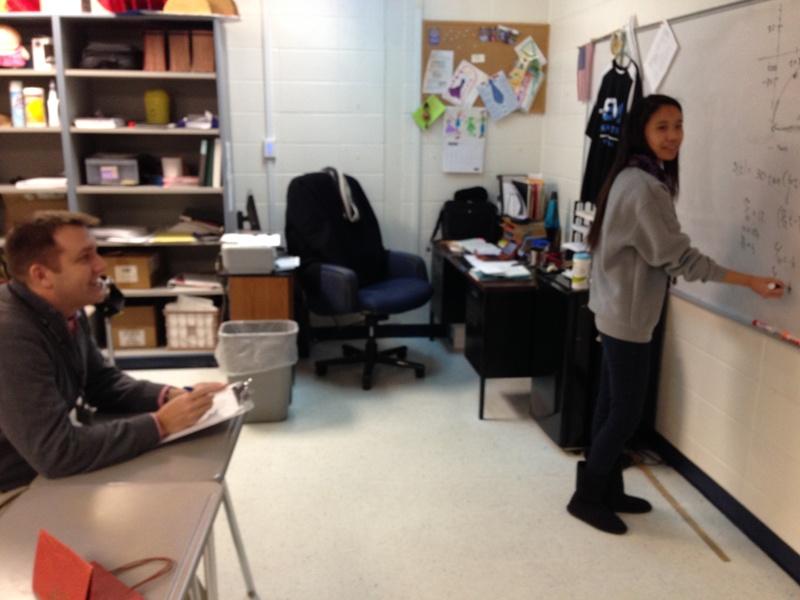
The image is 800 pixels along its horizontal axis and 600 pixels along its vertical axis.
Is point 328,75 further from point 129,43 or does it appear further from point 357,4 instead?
point 129,43

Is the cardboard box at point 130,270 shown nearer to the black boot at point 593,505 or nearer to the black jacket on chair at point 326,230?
the black jacket on chair at point 326,230

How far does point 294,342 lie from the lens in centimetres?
344

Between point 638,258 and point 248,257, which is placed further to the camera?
point 248,257

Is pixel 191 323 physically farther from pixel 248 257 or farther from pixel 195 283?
pixel 248 257

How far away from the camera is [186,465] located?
153 cm

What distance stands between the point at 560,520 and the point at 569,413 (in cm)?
59

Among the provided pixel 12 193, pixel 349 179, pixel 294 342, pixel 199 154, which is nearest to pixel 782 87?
pixel 294 342

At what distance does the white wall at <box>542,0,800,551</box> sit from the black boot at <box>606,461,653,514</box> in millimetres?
312

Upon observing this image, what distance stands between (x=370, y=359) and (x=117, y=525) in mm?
2761

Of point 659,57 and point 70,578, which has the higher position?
point 659,57

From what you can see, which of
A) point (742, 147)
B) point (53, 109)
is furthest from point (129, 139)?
point (742, 147)

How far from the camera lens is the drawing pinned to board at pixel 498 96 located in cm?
443

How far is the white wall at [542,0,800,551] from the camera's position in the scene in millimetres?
2318

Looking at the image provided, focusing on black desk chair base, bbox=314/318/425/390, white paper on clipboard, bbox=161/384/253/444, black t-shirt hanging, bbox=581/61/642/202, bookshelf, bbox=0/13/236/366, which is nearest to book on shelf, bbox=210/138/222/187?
bookshelf, bbox=0/13/236/366
